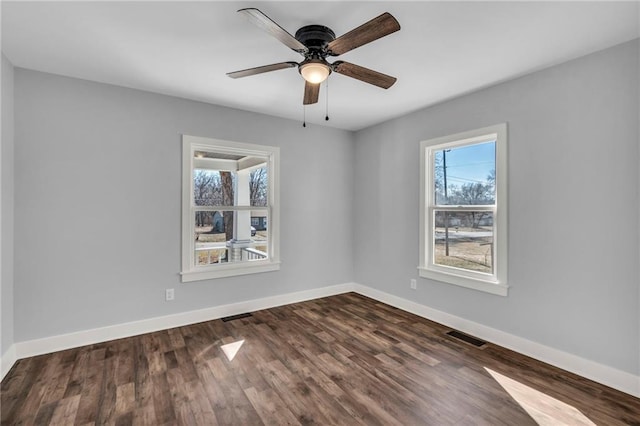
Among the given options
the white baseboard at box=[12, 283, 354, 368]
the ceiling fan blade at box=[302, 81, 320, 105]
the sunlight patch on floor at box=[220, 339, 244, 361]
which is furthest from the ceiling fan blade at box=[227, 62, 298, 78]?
the white baseboard at box=[12, 283, 354, 368]

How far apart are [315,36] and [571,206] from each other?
8.20 feet

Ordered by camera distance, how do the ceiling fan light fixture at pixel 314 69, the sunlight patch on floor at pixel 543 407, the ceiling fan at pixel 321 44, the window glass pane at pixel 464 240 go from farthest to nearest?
the window glass pane at pixel 464 240
the ceiling fan light fixture at pixel 314 69
the sunlight patch on floor at pixel 543 407
the ceiling fan at pixel 321 44

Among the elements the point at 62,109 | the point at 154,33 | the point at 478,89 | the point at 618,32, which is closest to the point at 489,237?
the point at 478,89

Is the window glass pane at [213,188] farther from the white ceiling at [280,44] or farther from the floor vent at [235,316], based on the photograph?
the floor vent at [235,316]

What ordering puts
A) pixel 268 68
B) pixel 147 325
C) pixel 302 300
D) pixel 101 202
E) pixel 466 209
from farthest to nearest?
pixel 302 300, pixel 466 209, pixel 147 325, pixel 101 202, pixel 268 68

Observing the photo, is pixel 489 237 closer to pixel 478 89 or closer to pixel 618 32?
pixel 478 89

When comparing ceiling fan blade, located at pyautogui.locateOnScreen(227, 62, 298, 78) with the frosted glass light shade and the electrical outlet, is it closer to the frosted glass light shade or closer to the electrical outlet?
the frosted glass light shade

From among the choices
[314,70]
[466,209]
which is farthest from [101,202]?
[466,209]

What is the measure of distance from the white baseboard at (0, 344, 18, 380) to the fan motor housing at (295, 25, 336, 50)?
134 inches

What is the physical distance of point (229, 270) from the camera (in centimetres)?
388

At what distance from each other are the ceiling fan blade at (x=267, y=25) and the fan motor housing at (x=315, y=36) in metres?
0.20

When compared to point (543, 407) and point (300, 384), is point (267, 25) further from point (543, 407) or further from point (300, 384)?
point (543, 407)

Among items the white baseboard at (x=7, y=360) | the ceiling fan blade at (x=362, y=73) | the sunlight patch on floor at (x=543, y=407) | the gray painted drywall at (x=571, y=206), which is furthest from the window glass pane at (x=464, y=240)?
the white baseboard at (x=7, y=360)

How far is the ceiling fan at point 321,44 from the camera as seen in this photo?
173 cm
